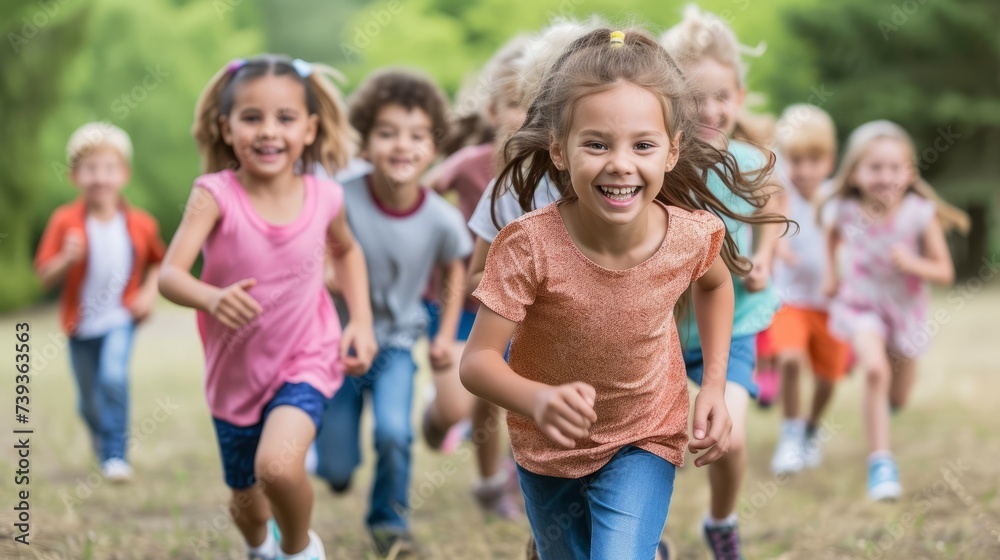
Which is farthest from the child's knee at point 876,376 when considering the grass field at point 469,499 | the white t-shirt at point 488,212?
the white t-shirt at point 488,212

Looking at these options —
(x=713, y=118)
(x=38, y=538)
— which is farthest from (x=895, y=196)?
(x=38, y=538)

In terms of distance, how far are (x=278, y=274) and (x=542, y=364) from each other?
1329 mm

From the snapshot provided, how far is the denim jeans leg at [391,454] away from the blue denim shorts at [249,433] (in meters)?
0.74

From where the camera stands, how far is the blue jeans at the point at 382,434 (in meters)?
Answer: 4.77

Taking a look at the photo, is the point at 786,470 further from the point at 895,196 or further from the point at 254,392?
the point at 254,392

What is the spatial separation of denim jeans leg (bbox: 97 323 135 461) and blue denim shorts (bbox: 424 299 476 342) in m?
1.88

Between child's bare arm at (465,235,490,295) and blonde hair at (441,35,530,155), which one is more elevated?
blonde hair at (441,35,530,155)

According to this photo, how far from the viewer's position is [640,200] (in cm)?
287

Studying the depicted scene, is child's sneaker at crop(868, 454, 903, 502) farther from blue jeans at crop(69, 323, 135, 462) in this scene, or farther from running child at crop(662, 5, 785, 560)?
blue jeans at crop(69, 323, 135, 462)

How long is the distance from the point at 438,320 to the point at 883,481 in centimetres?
227

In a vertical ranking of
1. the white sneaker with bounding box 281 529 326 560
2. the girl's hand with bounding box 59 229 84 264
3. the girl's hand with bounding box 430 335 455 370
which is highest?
the girl's hand with bounding box 59 229 84 264

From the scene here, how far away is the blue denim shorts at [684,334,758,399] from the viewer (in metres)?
4.07

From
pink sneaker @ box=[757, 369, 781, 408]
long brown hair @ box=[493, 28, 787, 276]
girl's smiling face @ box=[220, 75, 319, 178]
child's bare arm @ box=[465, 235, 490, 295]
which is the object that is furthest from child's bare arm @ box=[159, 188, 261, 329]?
pink sneaker @ box=[757, 369, 781, 408]

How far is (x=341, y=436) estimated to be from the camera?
5039 mm
